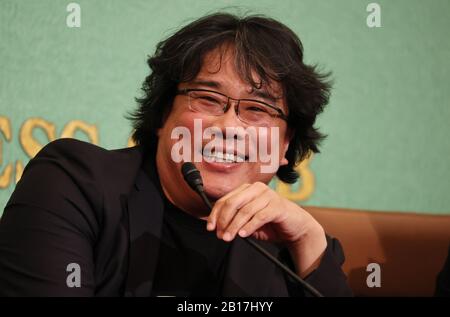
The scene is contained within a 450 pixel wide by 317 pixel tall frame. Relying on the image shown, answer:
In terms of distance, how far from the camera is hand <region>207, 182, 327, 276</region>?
831 mm

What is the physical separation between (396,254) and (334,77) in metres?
0.62

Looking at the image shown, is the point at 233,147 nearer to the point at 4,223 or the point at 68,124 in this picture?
the point at 4,223

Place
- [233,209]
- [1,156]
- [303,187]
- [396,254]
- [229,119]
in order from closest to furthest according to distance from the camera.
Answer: [233,209], [229,119], [396,254], [1,156], [303,187]

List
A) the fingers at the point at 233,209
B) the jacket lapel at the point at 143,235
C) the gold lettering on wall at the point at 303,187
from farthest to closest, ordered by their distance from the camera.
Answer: the gold lettering on wall at the point at 303,187
the jacket lapel at the point at 143,235
the fingers at the point at 233,209

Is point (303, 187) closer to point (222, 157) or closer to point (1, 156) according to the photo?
point (222, 157)

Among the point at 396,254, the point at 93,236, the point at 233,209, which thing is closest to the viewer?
the point at 233,209

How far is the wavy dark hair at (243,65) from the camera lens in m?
1.12

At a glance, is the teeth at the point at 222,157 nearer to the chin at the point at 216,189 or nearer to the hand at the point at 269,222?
the chin at the point at 216,189

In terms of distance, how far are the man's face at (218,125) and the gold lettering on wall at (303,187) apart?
1.84 feet

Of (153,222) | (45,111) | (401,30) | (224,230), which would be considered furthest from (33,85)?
(401,30)

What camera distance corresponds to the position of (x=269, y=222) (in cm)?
98

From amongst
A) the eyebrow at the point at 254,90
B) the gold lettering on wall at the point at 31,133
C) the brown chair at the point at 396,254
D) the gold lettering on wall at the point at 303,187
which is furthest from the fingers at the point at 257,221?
the gold lettering on wall at the point at 31,133

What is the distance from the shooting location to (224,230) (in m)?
0.83

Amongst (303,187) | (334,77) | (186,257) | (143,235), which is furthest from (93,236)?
(334,77)
